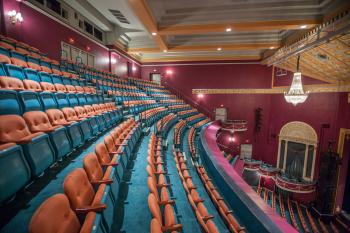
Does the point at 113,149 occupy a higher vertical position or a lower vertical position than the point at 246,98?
lower

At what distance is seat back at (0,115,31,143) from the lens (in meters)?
0.71

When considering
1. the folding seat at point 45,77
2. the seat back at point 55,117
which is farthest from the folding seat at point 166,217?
the folding seat at point 45,77

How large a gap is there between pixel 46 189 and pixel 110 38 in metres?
3.61

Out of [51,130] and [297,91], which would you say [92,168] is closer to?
[51,130]

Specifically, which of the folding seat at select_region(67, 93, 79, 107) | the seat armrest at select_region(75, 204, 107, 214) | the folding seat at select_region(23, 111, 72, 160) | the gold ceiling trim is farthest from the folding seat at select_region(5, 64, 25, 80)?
the gold ceiling trim

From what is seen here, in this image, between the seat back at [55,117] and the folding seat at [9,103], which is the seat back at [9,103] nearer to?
the folding seat at [9,103]

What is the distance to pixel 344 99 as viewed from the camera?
109 inches

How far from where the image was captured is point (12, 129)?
2.50ft

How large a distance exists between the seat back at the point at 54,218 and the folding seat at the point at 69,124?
64cm

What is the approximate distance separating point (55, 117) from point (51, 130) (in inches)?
11.8

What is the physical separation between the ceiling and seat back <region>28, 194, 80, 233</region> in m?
2.01

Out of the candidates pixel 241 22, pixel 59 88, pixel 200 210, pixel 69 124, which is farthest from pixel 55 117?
pixel 241 22

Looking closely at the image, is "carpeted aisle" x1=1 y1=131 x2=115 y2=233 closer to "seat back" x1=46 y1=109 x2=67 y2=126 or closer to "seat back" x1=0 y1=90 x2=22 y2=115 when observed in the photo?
"seat back" x1=46 y1=109 x2=67 y2=126

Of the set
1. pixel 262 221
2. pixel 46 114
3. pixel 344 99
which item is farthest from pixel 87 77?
pixel 344 99
